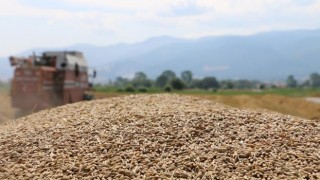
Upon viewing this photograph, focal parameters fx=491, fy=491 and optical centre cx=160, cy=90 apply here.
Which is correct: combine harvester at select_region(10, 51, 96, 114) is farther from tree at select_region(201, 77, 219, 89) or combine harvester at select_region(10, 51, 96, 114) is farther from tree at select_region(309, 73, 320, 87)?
tree at select_region(309, 73, 320, 87)

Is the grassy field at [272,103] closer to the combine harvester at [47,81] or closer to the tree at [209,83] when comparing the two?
the combine harvester at [47,81]

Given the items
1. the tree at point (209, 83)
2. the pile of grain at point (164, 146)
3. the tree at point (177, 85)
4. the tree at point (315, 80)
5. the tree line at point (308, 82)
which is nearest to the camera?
the pile of grain at point (164, 146)

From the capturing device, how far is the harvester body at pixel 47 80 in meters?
16.5

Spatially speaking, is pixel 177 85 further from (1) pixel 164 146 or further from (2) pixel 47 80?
(1) pixel 164 146

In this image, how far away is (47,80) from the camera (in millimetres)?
17047

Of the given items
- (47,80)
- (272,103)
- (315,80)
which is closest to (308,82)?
(315,80)

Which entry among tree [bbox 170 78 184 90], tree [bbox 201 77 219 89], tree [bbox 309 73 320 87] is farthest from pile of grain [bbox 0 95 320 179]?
tree [bbox 309 73 320 87]

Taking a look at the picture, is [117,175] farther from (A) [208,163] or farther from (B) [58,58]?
(B) [58,58]

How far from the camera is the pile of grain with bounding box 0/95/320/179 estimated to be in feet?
16.4

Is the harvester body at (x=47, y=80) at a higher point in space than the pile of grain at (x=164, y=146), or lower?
higher

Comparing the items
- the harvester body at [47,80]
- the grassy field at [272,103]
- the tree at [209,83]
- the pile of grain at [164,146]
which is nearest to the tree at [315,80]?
the tree at [209,83]

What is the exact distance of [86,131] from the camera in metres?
6.27

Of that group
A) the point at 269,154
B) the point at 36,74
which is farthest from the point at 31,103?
the point at 269,154

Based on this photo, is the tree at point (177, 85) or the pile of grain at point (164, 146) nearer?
the pile of grain at point (164, 146)
